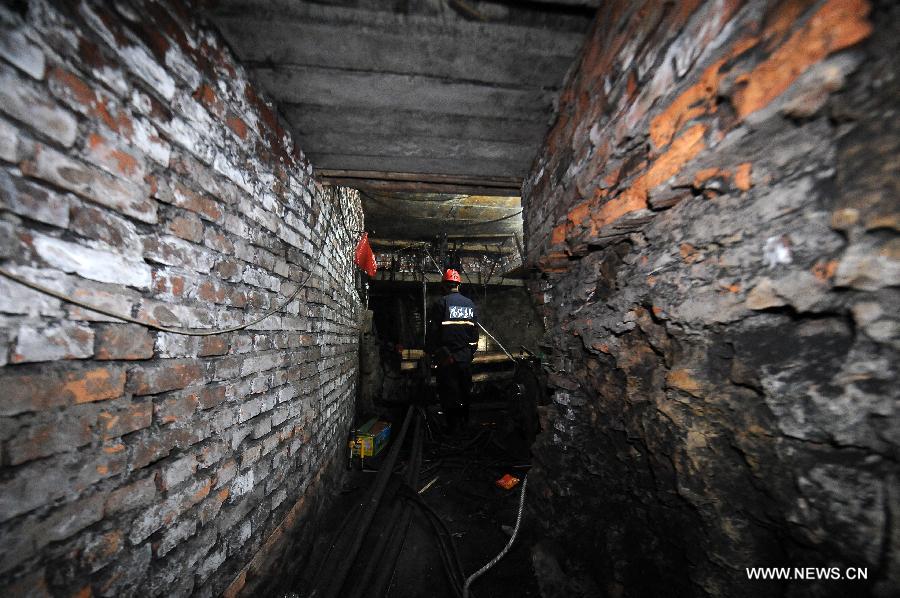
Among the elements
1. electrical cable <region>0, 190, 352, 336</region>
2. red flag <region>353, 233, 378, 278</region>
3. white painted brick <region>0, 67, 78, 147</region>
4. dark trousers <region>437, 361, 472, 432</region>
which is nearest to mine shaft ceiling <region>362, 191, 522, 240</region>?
red flag <region>353, 233, 378, 278</region>

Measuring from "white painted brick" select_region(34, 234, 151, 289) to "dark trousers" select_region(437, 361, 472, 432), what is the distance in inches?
152

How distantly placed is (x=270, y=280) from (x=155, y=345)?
2.26ft

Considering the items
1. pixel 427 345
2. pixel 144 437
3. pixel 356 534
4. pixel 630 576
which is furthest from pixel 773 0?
pixel 427 345

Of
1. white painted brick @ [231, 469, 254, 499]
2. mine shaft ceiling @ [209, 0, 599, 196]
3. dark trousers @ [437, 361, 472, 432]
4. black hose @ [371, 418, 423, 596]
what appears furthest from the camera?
dark trousers @ [437, 361, 472, 432]

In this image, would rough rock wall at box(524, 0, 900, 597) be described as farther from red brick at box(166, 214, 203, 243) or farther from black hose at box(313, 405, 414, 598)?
red brick at box(166, 214, 203, 243)

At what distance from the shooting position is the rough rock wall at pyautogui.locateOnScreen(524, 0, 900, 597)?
0.59 metres

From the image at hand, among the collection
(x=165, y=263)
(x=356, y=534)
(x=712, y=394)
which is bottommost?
(x=356, y=534)

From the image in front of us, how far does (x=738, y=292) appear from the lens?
0.82 metres

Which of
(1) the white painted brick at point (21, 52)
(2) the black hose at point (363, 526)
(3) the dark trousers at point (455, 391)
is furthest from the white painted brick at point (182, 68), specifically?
(3) the dark trousers at point (455, 391)

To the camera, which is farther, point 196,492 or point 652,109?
point 196,492

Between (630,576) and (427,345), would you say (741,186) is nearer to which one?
(630,576)

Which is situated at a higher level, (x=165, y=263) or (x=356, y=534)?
(x=165, y=263)

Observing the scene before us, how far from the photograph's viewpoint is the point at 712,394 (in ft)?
3.06

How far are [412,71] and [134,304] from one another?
1459mm
